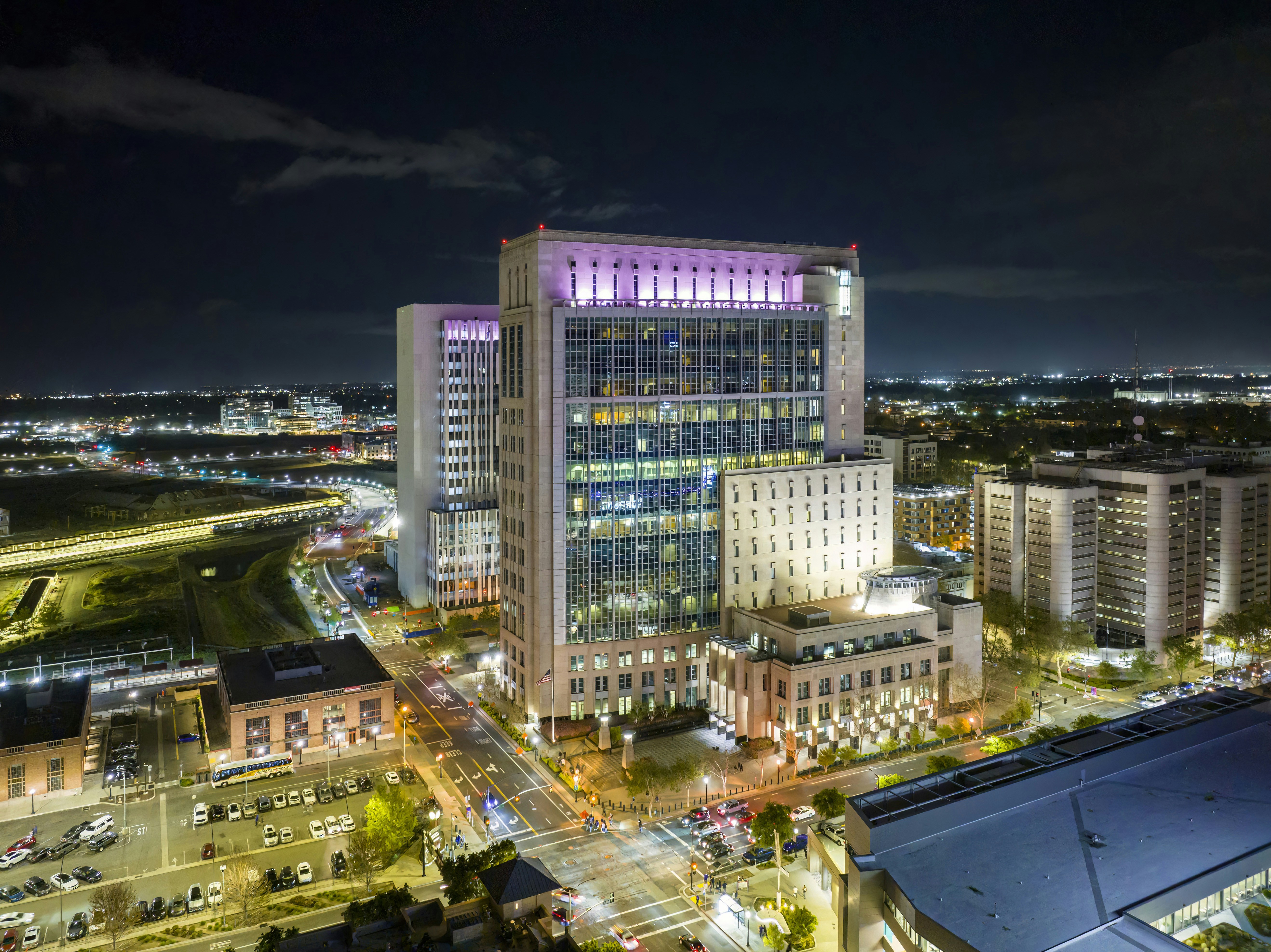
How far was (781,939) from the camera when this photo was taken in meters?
46.6

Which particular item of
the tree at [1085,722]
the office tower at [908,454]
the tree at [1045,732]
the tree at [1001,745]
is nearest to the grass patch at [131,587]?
the tree at [1001,745]

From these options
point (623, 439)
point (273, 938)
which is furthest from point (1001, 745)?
point (273, 938)

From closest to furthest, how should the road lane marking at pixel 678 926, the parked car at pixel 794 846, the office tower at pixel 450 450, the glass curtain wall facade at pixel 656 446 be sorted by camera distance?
the road lane marking at pixel 678 926 → the parked car at pixel 794 846 → the glass curtain wall facade at pixel 656 446 → the office tower at pixel 450 450

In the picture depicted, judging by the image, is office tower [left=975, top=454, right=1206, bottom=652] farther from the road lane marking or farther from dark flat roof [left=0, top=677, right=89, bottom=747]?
dark flat roof [left=0, top=677, right=89, bottom=747]

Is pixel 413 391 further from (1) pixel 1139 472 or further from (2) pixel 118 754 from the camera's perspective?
(1) pixel 1139 472

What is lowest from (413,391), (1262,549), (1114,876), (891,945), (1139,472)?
(891,945)

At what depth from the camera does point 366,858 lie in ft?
171

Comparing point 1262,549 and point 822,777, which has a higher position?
point 1262,549

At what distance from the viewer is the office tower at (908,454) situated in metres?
191

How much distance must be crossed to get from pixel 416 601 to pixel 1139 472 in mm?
90746

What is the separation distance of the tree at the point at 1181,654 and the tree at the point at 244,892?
8797 centimetres

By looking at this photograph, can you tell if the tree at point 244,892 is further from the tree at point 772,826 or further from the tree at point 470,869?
the tree at point 772,826

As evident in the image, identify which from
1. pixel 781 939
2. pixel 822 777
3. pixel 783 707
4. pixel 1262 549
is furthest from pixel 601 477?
pixel 1262 549

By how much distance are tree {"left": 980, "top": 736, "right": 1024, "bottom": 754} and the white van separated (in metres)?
64.5
